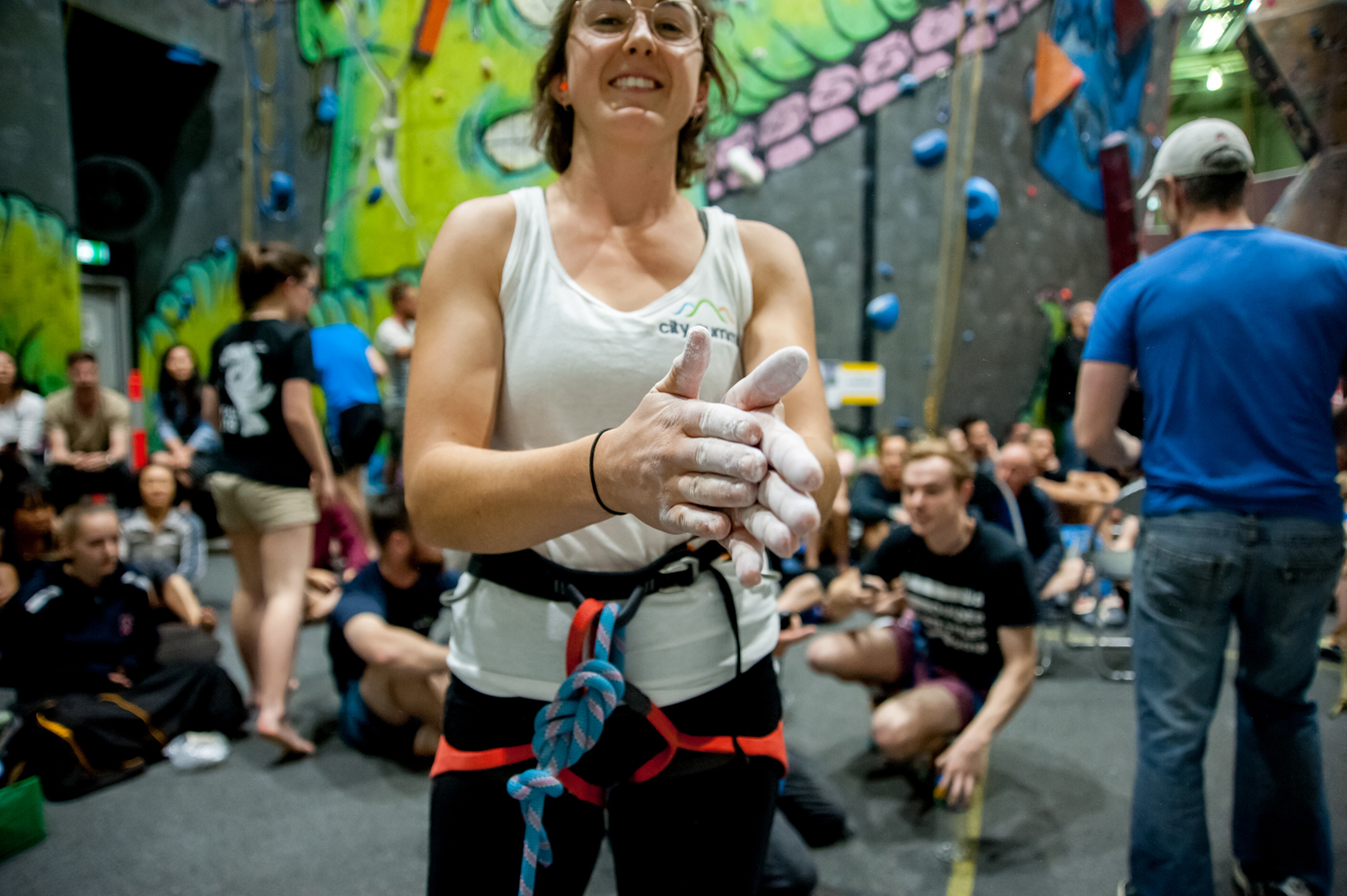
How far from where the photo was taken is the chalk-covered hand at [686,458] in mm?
535

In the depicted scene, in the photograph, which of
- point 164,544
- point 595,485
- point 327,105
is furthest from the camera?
point 327,105

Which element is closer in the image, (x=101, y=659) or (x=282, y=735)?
(x=282, y=735)

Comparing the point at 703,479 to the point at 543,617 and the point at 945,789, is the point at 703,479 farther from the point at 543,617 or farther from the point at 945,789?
the point at 945,789

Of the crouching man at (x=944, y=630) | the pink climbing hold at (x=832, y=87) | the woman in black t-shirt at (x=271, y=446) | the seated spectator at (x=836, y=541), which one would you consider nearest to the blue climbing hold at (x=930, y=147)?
the pink climbing hold at (x=832, y=87)

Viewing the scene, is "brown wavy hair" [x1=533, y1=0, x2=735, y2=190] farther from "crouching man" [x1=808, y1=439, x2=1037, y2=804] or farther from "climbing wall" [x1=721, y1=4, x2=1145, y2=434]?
"climbing wall" [x1=721, y1=4, x2=1145, y2=434]

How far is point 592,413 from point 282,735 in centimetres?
246

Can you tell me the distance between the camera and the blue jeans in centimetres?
153

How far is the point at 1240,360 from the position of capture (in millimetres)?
1456

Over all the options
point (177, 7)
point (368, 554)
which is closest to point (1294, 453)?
point (368, 554)

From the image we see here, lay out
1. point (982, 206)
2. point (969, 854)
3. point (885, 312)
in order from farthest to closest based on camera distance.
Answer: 1. point (885, 312)
2. point (982, 206)
3. point (969, 854)

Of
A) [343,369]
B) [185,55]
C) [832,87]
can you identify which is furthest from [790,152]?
[185,55]

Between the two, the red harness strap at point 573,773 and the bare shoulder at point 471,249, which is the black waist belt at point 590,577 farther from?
the bare shoulder at point 471,249

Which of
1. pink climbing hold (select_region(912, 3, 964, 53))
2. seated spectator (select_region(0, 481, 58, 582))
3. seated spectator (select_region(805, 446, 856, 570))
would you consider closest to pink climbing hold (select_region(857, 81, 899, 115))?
pink climbing hold (select_region(912, 3, 964, 53))

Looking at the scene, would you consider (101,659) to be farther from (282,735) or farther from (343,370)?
(343,370)
